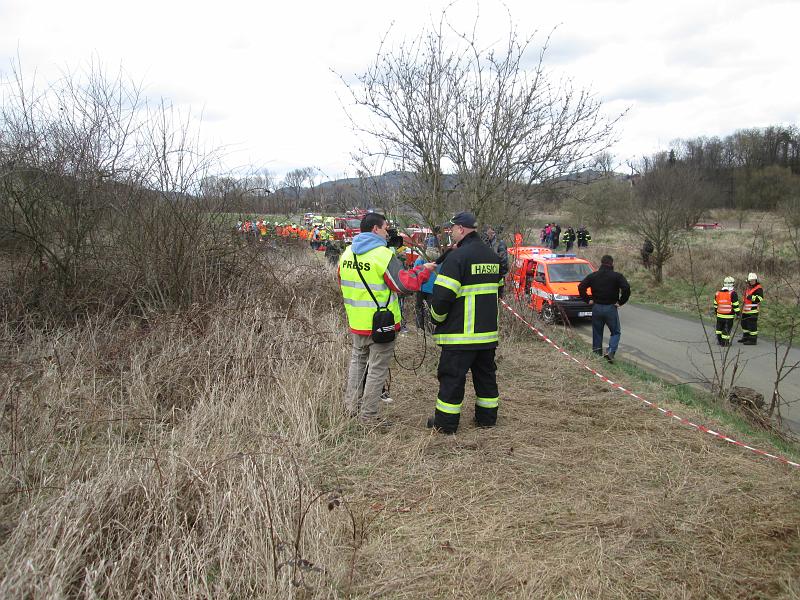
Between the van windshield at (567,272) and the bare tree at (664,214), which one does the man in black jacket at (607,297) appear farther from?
the bare tree at (664,214)

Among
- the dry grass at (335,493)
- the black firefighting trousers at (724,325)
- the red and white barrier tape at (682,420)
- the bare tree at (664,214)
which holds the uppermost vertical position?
the bare tree at (664,214)

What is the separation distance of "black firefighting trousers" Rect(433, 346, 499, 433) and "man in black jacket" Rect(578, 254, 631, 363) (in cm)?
485

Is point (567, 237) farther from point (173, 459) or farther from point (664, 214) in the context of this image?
point (173, 459)

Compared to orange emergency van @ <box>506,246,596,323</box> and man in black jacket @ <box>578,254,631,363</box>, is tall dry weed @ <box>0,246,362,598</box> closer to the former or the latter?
→ man in black jacket @ <box>578,254,631,363</box>

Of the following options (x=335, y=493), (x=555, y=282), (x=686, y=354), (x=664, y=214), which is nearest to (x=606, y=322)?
(x=686, y=354)

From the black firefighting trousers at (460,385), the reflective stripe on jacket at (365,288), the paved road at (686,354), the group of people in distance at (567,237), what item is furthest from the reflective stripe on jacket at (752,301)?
the group of people in distance at (567,237)

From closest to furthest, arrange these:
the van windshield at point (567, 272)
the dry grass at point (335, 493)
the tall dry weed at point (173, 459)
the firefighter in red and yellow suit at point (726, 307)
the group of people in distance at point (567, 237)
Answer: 1. the tall dry weed at point (173, 459)
2. the dry grass at point (335, 493)
3. the firefighter in red and yellow suit at point (726, 307)
4. the van windshield at point (567, 272)
5. the group of people in distance at point (567, 237)

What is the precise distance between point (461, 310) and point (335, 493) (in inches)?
70.5

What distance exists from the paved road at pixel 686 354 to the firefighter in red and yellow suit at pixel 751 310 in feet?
0.62

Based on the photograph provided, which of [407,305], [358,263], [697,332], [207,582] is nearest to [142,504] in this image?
[207,582]

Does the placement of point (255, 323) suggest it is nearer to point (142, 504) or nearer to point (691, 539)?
point (142, 504)

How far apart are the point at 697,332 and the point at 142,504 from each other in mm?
13336

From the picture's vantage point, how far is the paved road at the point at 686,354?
857 cm

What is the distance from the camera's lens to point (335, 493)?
11.4ft
